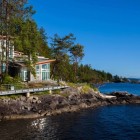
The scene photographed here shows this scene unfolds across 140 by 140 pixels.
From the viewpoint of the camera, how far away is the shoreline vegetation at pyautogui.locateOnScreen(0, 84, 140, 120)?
4143 centimetres

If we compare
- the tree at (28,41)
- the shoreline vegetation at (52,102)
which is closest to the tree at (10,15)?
the tree at (28,41)

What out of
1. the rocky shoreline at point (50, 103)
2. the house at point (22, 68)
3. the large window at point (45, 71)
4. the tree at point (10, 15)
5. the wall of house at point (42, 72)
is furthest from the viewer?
the large window at point (45, 71)

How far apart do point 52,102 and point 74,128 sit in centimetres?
1251

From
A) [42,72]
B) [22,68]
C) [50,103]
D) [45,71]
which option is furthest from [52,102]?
[45,71]

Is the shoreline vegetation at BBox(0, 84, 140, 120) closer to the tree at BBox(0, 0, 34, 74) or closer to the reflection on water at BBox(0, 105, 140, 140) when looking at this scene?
the reflection on water at BBox(0, 105, 140, 140)

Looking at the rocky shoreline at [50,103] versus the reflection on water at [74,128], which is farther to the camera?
the rocky shoreline at [50,103]

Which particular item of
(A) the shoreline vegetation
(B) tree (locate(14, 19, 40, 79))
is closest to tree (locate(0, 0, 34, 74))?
(B) tree (locate(14, 19, 40, 79))

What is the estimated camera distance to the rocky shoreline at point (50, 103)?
41.4 m

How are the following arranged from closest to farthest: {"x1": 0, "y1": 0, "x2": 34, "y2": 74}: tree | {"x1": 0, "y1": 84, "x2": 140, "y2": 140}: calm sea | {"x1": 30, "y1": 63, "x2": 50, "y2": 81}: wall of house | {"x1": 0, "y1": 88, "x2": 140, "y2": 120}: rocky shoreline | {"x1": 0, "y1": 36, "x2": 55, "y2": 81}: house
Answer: {"x1": 0, "y1": 84, "x2": 140, "y2": 140}: calm sea
{"x1": 0, "y1": 88, "x2": 140, "y2": 120}: rocky shoreline
{"x1": 0, "y1": 0, "x2": 34, "y2": 74}: tree
{"x1": 0, "y1": 36, "x2": 55, "y2": 81}: house
{"x1": 30, "y1": 63, "x2": 50, "y2": 81}: wall of house

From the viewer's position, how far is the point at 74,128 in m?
36.7

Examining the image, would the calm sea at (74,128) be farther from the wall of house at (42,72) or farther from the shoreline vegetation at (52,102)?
the wall of house at (42,72)

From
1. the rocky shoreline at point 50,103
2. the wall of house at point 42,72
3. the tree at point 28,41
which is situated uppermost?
the tree at point 28,41

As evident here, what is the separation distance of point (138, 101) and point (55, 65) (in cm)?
2500

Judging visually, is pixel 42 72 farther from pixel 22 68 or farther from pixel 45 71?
pixel 22 68
